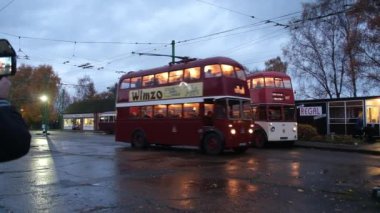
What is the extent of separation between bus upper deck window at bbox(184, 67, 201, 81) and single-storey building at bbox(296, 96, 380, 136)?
43.1ft

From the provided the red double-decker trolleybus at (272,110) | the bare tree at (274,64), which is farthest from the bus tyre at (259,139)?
the bare tree at (274,64)

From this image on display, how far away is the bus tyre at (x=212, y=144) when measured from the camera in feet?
67.7

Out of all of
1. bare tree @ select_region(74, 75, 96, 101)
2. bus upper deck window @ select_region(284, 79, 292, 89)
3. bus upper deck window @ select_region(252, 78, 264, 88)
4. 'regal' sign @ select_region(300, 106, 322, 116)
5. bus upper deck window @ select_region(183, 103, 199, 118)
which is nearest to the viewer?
bus upper deck window @ select_region(183, 103, 199, 118)

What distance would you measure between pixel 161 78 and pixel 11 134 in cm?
2195

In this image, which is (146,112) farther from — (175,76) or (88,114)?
(88,114)

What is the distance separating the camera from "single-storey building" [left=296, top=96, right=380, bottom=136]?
1211 inches

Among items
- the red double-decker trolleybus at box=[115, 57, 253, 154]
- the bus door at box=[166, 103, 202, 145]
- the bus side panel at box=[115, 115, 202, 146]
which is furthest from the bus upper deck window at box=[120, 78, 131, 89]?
the bus door at box=[166, 103, 202, 145]

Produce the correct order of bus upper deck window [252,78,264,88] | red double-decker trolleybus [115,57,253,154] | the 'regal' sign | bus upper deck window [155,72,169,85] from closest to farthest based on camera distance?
red double-decker trolleybus [115,57,253,154] → bus upper deck window [155,72,169,85] → bus upper deck window [252,78,264,88] → the 'regal' sign

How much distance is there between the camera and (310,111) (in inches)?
1341

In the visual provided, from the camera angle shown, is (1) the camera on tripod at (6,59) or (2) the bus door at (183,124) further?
(2) the bus door at (183,124)

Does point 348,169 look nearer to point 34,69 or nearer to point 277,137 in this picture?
point 277,137

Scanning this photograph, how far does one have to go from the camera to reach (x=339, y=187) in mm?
11047

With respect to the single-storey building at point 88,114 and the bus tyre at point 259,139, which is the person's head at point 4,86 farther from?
the single-storey building at point 88,114

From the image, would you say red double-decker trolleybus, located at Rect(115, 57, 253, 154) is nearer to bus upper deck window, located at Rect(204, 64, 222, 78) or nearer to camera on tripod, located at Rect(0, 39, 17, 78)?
bus upper deck window, located at Rect(204, 64, 222, 78)
